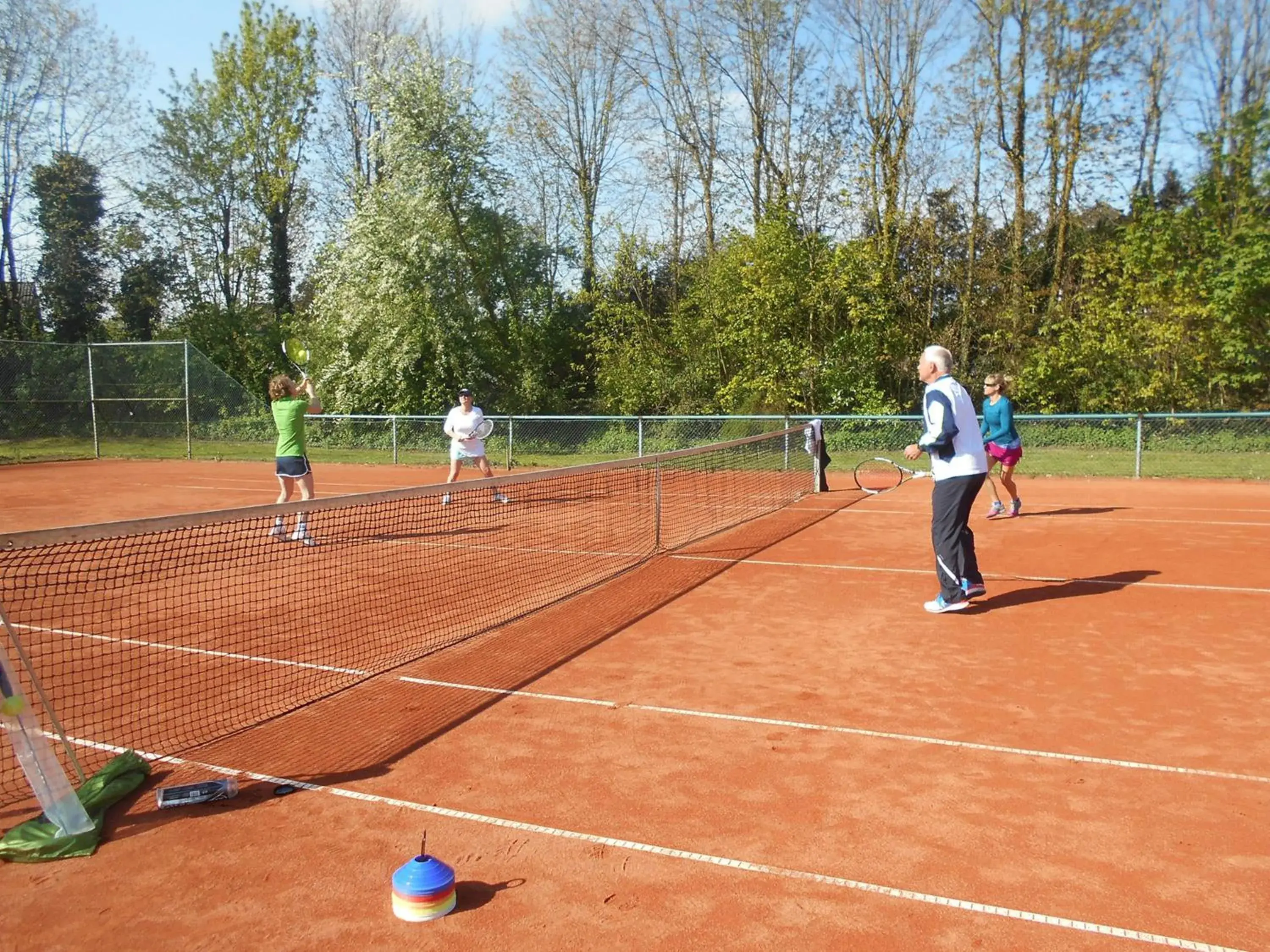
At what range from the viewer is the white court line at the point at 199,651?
6.31 meters

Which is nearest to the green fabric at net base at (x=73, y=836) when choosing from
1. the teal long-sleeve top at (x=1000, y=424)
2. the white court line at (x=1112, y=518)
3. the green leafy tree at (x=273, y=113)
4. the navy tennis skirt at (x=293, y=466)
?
the navy tennis skirt at (x=293, y=466)

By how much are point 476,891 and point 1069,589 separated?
6878 mm

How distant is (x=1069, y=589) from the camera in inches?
336

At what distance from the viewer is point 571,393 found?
31.4m

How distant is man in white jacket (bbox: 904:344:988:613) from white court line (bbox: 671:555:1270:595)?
1793mm

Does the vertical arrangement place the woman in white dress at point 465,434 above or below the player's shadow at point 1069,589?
above

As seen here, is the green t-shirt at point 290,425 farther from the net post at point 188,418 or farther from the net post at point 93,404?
the net post at point 93,404

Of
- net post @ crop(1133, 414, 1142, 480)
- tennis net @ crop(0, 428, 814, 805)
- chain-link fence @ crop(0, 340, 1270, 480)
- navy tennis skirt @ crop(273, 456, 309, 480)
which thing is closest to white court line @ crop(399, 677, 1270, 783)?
tennis net @ crop(0, 428, 814, 805)

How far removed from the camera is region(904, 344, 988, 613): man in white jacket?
723 centimetres

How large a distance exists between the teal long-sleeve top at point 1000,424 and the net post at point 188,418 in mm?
21611

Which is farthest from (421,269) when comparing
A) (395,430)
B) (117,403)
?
(117,403)

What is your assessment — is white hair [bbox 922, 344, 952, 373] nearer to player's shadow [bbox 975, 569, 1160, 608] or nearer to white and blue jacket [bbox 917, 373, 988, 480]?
white and blue jacket [bbox 917, 373, 988, 480]

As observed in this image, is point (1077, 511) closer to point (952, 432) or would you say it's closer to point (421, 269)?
point (952, 432)

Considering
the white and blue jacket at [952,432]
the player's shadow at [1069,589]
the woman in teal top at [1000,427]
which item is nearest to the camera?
the white and blue jacket at [952,432]
